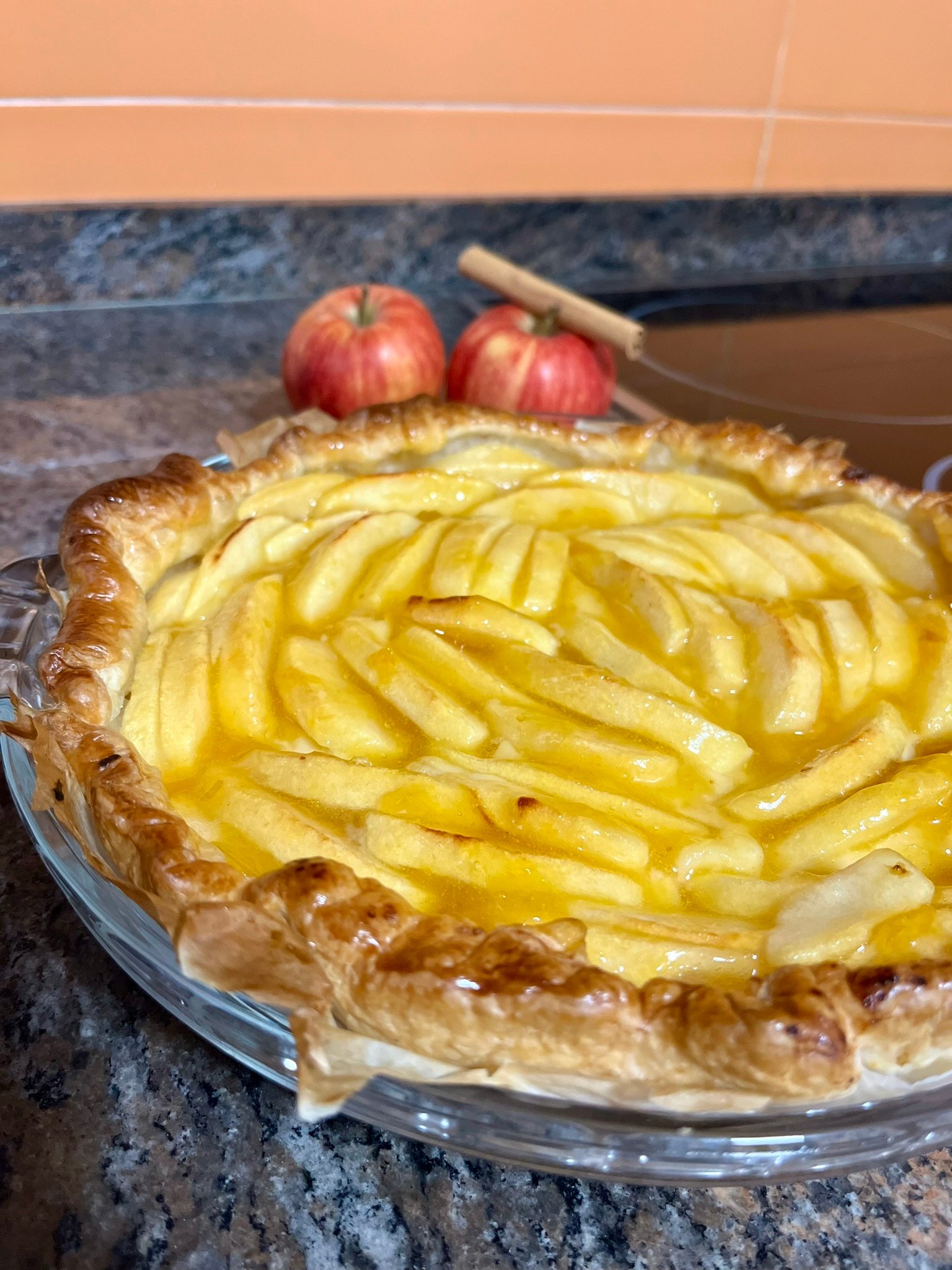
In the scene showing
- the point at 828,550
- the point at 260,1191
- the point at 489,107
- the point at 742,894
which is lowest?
the point at 260,1191

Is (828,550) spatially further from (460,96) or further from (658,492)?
(460,96)

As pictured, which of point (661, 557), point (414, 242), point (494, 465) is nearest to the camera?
point (661, 557)

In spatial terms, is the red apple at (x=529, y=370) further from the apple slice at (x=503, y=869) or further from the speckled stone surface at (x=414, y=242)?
the apple slice at (x=503, y=869)

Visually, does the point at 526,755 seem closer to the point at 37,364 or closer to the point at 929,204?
the point at 37,364

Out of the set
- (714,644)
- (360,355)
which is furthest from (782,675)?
(360,355)

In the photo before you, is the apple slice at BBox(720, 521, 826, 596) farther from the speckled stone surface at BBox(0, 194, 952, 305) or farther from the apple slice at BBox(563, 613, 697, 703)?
the speckled stone surface at BBox(0, 194, 952, 305)

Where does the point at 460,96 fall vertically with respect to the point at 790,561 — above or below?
above
